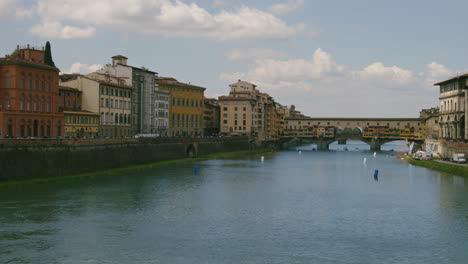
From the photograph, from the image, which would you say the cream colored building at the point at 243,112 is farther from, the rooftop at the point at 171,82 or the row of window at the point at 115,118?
the row of window at the point at 115,118

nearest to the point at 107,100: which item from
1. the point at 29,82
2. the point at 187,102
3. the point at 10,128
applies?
the point at 29,82

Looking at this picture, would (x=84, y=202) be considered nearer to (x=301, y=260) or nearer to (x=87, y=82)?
(x=301, y=260)

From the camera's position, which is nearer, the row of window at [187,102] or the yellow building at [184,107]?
the yellow building at [184,107]

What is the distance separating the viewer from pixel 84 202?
158 feet

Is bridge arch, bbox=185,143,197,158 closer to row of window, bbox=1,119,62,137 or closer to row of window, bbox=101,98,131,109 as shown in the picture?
row of window, bbox=101,98,131,109

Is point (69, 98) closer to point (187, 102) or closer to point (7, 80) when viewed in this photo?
point (7, 80)

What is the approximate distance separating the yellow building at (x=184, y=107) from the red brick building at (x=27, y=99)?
52.7 metres

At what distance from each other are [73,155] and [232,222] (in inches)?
1382

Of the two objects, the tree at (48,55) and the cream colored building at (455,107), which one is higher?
the tree at (48,55)

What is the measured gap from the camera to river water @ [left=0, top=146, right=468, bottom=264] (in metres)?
32.1

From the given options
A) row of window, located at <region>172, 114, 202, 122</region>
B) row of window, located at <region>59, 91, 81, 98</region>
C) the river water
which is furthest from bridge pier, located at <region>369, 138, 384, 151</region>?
the river water

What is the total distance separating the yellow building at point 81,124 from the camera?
90125 millimetres

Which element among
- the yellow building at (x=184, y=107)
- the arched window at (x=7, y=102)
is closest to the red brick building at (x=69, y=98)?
the arched window at (x=7, y=102)

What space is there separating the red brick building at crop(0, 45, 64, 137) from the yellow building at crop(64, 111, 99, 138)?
646cm
